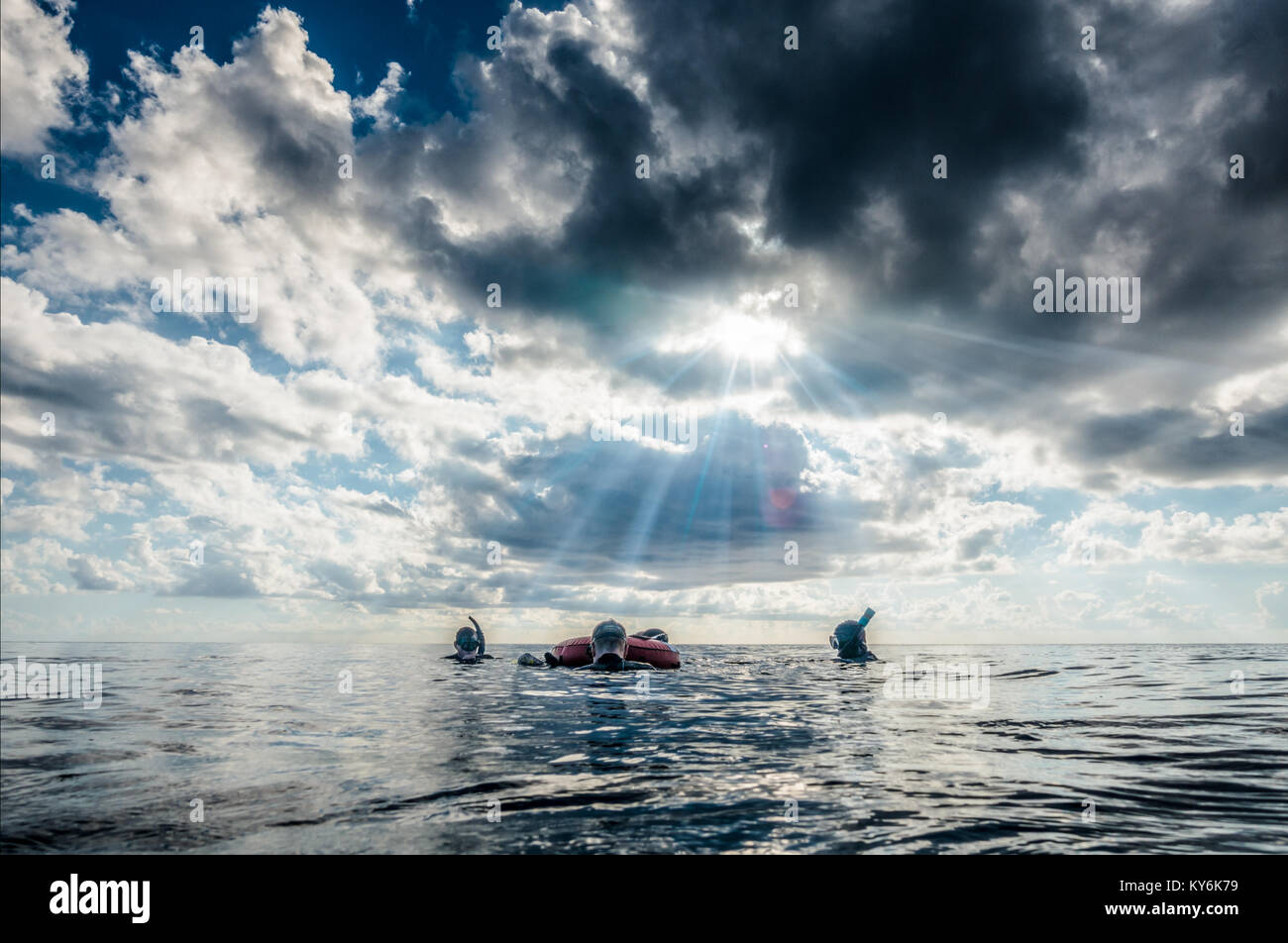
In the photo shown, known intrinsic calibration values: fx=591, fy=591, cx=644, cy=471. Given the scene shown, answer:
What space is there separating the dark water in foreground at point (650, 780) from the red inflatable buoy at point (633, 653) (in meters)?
34.6

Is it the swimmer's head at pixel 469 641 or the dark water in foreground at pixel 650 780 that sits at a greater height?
the dark water in foreground at pixel 650 780

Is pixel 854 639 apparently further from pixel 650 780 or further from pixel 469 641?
pixel 650 780

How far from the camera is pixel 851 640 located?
2985 inches

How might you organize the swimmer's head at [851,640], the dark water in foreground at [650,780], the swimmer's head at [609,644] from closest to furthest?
the dark water in foreground at [650,780], the swimmer's head at [609,644], the swimmer's head at [851,640]

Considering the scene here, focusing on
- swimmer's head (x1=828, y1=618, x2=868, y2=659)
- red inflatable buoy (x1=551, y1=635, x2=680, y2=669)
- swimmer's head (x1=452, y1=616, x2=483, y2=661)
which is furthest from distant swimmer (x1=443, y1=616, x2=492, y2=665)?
swimmer's head (x1=828, y1=618, x2=868, y2=659)

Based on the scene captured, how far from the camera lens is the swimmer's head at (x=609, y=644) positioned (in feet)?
191

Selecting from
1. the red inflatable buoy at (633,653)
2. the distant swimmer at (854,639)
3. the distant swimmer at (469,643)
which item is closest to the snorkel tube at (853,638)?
the distant swimmer at (854,639)

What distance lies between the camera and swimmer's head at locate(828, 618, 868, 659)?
248 feet

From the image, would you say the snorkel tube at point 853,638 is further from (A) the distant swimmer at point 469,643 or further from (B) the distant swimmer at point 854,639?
(A) the distant swimmer at point 469,643

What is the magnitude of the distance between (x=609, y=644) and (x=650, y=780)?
4670 cm
